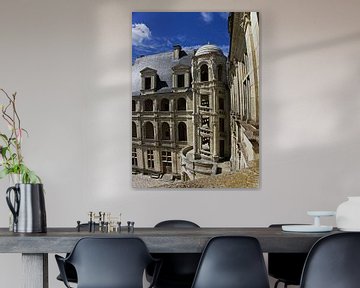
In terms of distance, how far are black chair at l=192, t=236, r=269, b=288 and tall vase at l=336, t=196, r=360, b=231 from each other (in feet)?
1.87

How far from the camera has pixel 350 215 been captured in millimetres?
3465

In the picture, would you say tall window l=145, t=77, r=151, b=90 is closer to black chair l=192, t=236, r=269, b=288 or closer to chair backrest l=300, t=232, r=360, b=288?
black chair l=192, t=236, r=269, b=288

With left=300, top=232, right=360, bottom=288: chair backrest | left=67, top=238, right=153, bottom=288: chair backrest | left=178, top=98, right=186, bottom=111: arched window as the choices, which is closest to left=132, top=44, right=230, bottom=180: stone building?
left=178, top=98, right=186, bottom=111: arched window

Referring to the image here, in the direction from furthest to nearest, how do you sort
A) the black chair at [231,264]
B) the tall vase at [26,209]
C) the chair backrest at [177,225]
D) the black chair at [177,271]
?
1. the chair backrest at [177,225]
2. the black chair at [177,271]
3. the tall vase at [26,209]
4. the black chair at [231,264]

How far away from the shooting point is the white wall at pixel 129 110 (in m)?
5.26

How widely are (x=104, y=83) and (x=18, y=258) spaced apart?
155 centimetres

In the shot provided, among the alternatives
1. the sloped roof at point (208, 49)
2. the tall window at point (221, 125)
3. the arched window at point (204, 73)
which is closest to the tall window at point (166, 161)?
the tall window at point (221, 125)

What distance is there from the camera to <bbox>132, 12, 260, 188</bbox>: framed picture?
5.32 meters

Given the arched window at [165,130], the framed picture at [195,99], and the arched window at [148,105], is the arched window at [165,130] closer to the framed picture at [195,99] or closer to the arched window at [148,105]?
the framed picture at [195,99]

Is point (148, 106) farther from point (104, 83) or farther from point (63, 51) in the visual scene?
point (63, 51)

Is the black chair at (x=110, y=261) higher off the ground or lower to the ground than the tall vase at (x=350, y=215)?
lower

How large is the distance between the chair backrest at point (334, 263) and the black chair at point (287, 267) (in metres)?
1.02

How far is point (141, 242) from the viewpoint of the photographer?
3139mm

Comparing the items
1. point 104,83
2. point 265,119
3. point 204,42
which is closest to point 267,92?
point 265,119
